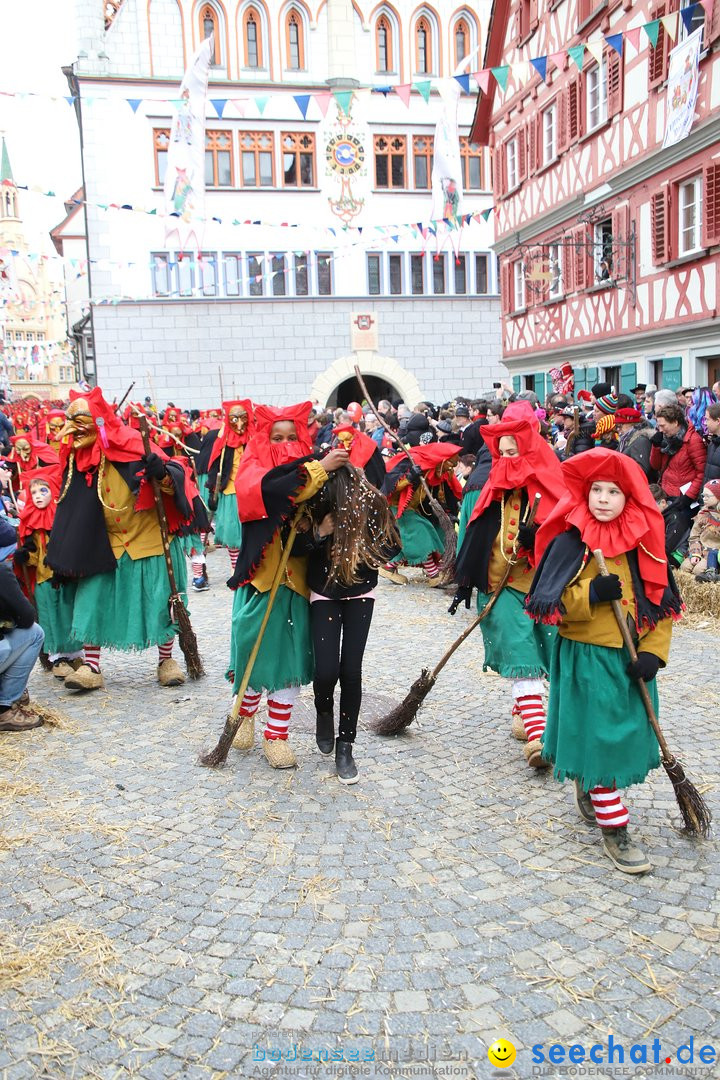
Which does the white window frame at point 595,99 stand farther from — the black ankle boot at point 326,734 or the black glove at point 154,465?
the black ankle boot at point 326,734

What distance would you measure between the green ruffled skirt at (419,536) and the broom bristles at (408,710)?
521cm

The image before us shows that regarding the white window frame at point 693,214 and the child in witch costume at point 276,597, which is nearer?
the child in witch costume at point 276,597

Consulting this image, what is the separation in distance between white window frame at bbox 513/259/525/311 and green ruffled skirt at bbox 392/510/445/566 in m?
13.4

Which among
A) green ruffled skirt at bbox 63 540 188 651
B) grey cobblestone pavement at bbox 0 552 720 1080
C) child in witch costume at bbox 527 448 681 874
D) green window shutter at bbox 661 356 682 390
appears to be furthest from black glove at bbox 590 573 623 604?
green window shutter at bbox 661 356 682 390

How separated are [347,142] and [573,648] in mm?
26945

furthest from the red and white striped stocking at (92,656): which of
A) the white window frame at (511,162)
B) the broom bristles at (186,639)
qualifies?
the white window frame at (511,162)

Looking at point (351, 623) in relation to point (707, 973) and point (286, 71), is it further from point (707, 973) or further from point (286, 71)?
point (286, 71)

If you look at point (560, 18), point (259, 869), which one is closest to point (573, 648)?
point (259, 869)

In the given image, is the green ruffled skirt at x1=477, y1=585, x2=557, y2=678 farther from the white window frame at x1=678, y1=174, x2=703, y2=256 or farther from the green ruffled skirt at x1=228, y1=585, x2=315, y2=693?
the white window frame at x1=678, y1=174, x2=703, y2=256

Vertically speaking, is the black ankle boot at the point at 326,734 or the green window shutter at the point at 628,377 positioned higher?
the green window shutter at the point at 628,377

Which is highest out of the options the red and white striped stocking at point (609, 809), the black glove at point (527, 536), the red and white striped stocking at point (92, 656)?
the black glove at point (527, 536)

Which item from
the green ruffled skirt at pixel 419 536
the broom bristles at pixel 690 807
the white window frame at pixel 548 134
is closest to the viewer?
the broom bristles at pixel 690 807

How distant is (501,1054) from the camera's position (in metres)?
2.80

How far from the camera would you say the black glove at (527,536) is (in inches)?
204
